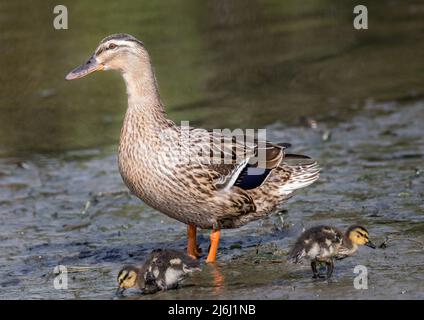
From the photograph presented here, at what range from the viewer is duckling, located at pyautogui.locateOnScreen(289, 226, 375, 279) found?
6266mm

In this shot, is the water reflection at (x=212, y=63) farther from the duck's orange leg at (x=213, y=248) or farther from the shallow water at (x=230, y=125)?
the duck's orange leg at (x=213, y=248)

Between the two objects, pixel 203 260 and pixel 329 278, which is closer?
pixel 329 278

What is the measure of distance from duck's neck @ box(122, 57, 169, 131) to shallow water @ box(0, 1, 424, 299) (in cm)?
97

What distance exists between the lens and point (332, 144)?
983cm

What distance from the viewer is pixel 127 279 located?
6.20 meters

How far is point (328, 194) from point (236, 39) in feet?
19.9

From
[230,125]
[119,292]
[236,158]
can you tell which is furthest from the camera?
[230,125]

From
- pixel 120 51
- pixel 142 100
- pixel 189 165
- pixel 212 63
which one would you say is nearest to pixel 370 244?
pixel 189 165

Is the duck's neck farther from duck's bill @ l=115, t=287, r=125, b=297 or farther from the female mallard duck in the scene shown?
duck's bill @ l=115, t=287, r=125, b=297

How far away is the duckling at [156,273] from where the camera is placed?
20.4 ft

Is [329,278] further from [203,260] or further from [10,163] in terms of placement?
[10,163]

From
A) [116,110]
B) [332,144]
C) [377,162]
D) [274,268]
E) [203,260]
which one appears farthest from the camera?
[116,110]

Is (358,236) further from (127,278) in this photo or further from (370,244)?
(127,278)

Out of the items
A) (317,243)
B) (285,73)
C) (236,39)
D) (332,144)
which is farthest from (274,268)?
(236,39)
